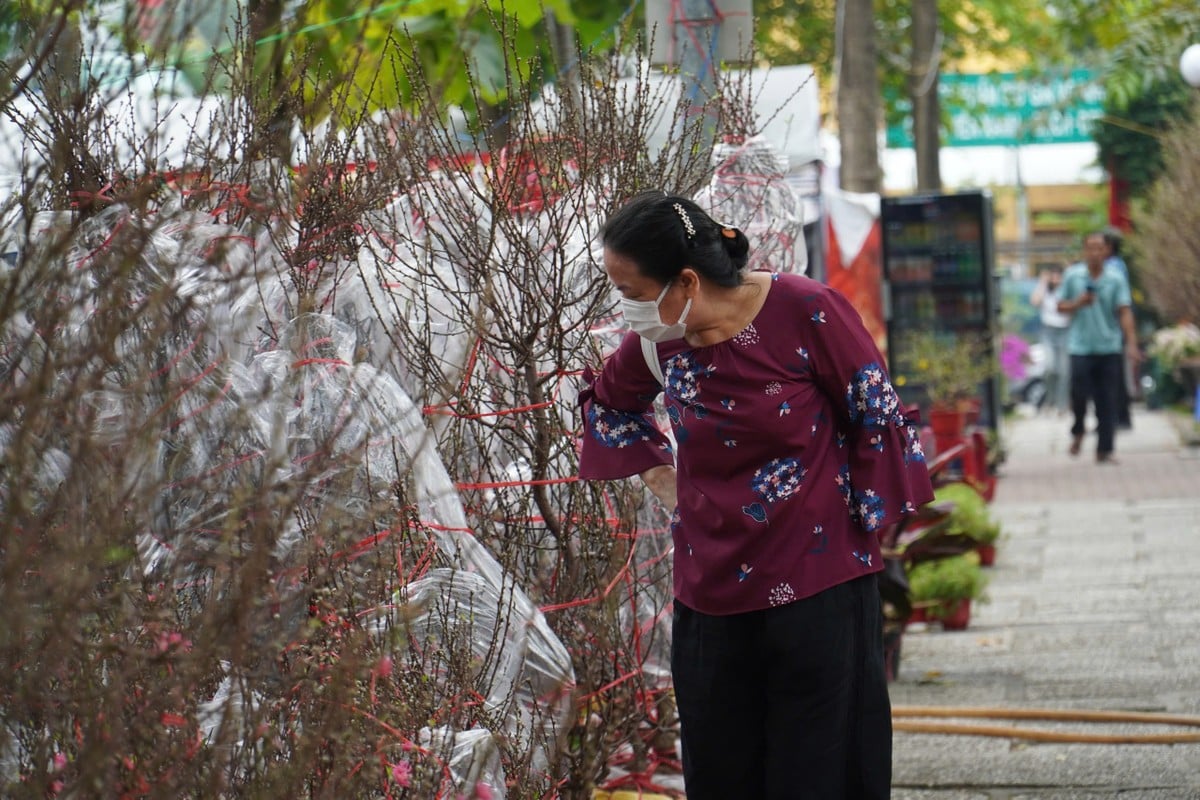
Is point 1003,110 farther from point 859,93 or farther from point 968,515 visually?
point 968,515

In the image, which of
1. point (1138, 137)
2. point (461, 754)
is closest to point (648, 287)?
point (461, 754)

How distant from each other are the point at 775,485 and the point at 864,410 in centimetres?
24

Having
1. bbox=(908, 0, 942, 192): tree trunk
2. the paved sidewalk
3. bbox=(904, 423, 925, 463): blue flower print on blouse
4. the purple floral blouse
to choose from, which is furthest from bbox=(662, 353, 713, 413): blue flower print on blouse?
bbox=(908, 0, 942, 192): tree trunk

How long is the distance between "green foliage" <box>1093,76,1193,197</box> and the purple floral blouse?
21615mm

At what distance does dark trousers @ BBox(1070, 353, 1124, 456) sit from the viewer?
14352 millimetres

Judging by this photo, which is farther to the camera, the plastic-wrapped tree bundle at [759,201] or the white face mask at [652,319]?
the plastic-wrapped tree bundle at [759,201]

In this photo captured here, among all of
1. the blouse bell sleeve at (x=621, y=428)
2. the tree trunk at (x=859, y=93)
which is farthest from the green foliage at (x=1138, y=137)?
the blouse bell sleeve at (x=621, y=428)

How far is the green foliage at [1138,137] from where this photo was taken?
78.3 feet

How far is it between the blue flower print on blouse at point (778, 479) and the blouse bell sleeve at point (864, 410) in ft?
0.43

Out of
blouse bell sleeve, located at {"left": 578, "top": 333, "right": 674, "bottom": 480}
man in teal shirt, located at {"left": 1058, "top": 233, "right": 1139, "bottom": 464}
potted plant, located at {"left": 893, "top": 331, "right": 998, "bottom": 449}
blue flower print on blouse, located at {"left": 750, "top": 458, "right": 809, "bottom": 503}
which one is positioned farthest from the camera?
man in teal shirt, located at {"left": 1058, "top": 233, "right": 1139, "bottom": 464}

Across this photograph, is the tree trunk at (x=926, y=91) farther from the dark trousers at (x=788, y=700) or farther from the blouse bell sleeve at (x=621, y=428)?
the dark trousers at (x=788, y=700)

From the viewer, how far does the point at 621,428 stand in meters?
3.73

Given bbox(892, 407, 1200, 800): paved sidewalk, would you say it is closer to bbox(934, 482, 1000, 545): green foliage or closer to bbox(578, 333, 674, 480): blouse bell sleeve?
bbox(934, 482, 1000, 545): green foliage

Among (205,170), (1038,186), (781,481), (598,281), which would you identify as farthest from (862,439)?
(1038,186)
